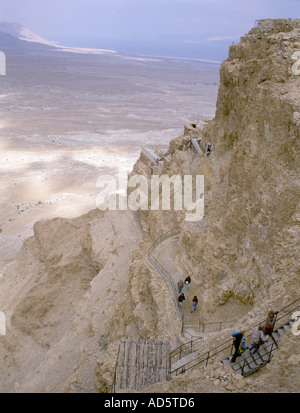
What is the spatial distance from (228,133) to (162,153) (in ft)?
32.7

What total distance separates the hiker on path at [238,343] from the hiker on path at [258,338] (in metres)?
0.21

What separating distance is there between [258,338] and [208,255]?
440cm

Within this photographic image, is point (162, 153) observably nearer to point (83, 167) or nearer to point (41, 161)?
point (83, 167)

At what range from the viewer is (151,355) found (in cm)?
934

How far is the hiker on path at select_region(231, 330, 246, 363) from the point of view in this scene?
7.91 m

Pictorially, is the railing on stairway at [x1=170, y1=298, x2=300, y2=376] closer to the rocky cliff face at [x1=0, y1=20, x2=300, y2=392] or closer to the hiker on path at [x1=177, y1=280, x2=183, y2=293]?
the rocky cliff face at [x1=0, y1=20, x2=300, y2=392]

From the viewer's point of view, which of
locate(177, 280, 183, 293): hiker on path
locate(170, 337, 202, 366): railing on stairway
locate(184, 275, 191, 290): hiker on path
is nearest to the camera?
locate(170, 337, 202, 366): railing on stairway

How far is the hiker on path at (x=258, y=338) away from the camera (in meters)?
7.89

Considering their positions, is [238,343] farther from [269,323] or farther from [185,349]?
[185,349]

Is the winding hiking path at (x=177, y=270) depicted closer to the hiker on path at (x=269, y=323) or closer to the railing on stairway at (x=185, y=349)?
the railing on stairway at (x=185, y=349)

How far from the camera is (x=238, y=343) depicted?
7.97m

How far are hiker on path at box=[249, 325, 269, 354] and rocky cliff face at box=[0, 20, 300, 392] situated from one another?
0.61 meters

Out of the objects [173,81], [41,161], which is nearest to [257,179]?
[41,161]

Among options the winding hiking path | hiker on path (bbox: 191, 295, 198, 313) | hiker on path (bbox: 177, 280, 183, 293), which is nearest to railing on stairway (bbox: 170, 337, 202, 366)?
the winding hiking path
